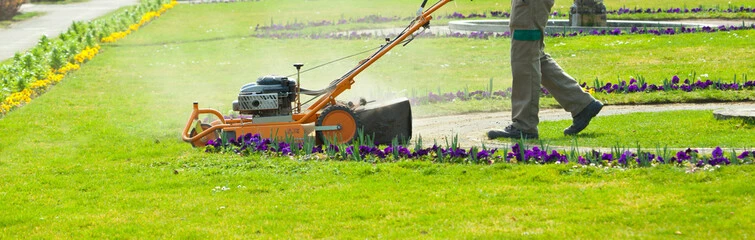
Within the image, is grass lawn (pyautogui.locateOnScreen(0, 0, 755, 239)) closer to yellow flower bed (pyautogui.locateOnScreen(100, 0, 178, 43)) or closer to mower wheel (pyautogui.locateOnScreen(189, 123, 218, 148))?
mower wheel (pyautogui.locateOnScreen(189, 123, 218, 148))

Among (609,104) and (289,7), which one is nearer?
(609,104)

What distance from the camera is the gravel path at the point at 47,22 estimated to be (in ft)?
90.0

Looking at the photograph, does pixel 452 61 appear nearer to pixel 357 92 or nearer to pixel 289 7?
pixel 357 92

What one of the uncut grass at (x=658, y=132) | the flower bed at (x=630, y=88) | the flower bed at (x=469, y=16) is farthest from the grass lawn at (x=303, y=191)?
the flower bed at (x=469, y=16)

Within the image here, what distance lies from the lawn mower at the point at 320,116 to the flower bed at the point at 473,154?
7.4 inches

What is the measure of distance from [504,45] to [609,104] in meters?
8.40

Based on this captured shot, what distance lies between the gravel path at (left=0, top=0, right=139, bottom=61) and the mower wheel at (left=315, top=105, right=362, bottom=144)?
15.0 metres

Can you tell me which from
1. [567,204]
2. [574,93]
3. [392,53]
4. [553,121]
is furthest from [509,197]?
[392,53]

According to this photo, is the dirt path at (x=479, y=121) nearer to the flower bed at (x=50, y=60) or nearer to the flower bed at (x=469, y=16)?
the flower bed at (x=50, y=60)

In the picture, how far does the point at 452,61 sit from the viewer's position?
767 inches

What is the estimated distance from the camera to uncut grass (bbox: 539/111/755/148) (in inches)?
381

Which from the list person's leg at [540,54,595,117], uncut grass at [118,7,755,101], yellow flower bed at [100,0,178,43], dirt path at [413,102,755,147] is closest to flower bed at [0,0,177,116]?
yellow flower bed at [100,0,178,43]

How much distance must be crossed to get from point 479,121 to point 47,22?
1046 inches

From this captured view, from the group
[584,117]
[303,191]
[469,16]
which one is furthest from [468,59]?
[303,191]
